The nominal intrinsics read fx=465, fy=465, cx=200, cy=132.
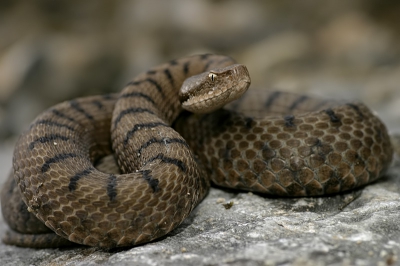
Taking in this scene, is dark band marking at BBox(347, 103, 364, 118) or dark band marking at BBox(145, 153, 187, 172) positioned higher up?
dark band marking at BBox(347, 103, 364, 118)

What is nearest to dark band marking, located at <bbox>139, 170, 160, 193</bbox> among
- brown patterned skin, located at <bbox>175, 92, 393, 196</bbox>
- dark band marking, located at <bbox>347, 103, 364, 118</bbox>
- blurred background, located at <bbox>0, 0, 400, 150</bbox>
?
brown patterned skin, located at <bbox>175, 92, 393, 196</bbox>

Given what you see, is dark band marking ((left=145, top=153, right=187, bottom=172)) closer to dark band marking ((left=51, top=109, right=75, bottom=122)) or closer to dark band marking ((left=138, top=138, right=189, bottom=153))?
dark band marking ((left=138, top=138, right=189, bottom=153))

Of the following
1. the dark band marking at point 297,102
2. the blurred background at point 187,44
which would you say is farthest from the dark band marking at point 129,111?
the blurred background at point 187,44

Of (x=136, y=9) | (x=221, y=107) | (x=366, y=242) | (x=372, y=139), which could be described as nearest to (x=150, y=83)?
(x=221, y=107)

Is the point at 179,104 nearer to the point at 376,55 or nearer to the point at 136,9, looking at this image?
the point at 376,55

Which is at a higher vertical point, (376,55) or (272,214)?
(376,55)

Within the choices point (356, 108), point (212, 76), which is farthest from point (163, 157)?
point (356, 108)

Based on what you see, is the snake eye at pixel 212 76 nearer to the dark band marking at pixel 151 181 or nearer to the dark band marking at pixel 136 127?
the dark band marking at pixel 136 127
